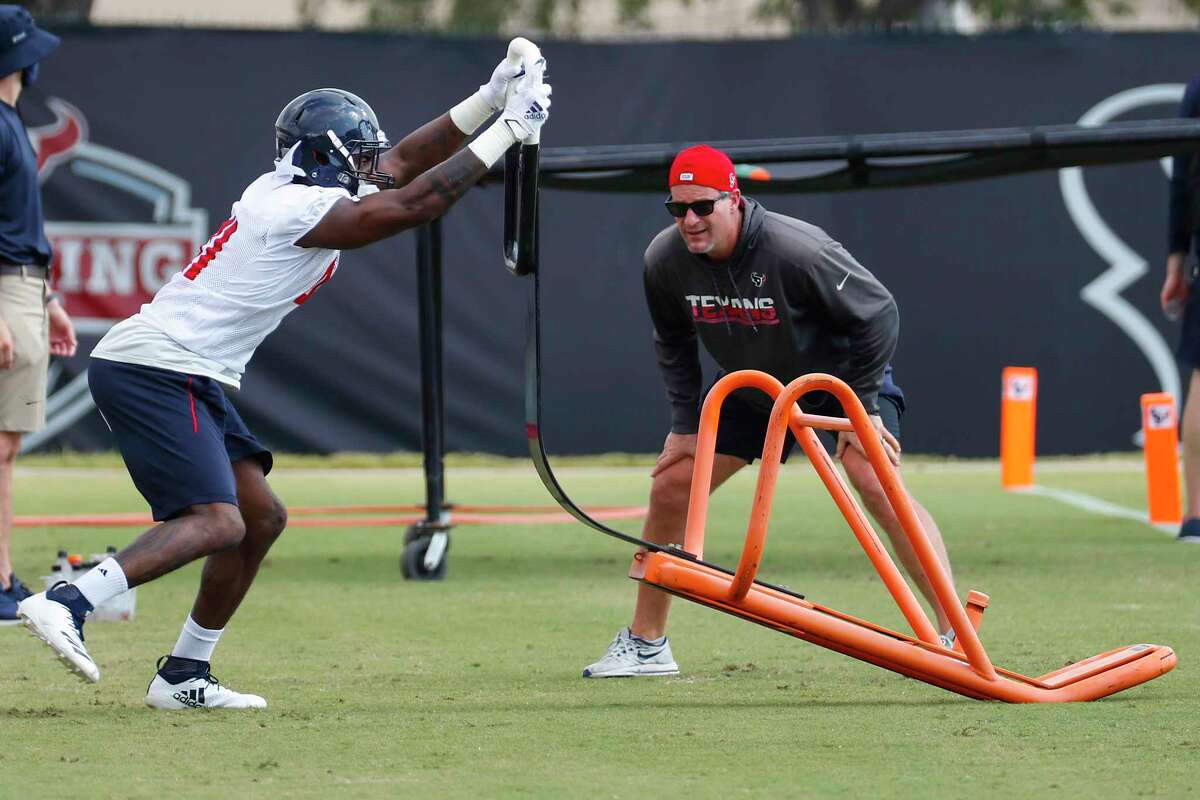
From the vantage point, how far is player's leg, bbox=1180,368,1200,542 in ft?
30.4

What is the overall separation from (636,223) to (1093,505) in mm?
4382

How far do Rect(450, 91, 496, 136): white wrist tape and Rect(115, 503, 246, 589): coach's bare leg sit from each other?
146 centimetres

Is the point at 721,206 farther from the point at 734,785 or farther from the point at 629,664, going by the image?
the point at 734,785

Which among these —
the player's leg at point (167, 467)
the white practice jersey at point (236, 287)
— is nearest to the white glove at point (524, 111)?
the white practice jersey at point (236, 287)

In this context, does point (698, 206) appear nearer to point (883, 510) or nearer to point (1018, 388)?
point (883, 510)

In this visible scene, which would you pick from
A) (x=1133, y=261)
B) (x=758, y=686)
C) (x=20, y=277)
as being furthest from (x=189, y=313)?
(x=1133, y=261)

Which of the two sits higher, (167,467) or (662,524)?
(167,467)

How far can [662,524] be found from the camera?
6.05 metres

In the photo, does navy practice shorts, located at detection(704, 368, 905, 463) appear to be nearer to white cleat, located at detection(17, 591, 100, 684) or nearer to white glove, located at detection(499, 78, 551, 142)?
white glove, located at detection(499, 78, 551, 142)

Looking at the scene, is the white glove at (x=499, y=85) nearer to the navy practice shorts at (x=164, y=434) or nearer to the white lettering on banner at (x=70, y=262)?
the navy practice shorts at (x=164, y=434)

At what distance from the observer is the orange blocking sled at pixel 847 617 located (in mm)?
5109

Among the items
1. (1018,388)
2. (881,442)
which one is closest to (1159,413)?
(1018,388)

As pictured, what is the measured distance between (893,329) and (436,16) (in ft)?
84.4

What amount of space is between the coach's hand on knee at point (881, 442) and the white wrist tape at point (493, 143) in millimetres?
1351
